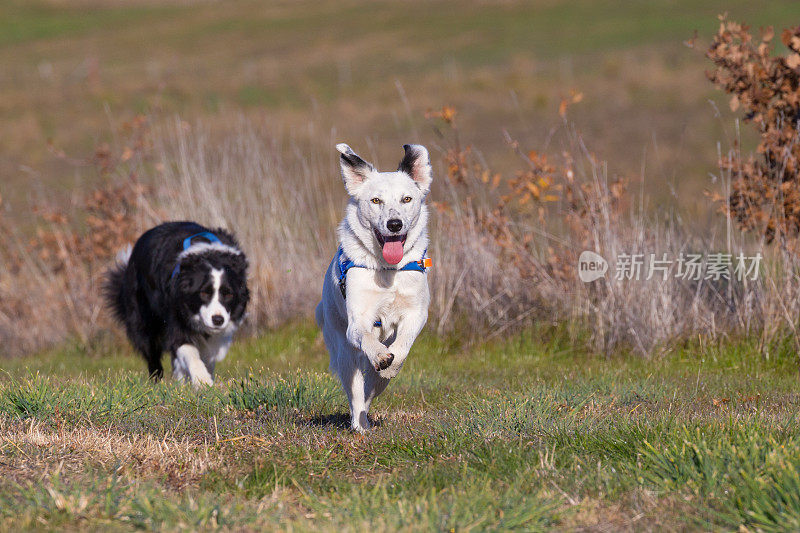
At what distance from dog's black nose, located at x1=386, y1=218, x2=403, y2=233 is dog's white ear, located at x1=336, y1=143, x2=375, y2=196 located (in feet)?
1.60

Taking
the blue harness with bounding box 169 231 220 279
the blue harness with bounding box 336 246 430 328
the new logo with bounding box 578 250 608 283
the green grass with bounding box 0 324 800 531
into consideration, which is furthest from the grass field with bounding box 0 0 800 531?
the blue harness with bounding box 169 231 220 279

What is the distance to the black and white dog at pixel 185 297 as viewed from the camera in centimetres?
731

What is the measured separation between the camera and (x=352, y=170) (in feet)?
17.0

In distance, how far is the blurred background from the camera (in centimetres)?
873

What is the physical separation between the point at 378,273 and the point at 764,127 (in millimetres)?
4823

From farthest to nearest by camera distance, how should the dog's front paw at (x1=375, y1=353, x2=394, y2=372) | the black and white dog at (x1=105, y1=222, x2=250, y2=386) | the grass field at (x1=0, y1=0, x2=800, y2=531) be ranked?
1. the black and white dog at (x1=105, y1=222, x2=250, y2=386)
2. the dog's front paw at (x1=375, y1=353, x2=394, y2=372)
3. the grass field at (x1=0, y1=0, x2=800, y2=531)

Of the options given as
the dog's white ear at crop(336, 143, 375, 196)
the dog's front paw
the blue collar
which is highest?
the dog's white ear at crop(336, 143, 375, 196)

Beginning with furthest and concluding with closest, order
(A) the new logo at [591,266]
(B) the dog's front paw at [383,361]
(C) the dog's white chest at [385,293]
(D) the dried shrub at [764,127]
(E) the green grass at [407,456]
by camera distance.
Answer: (A) the new logo at [591,266]
(D) the dried shrub at [764,127]
(C) the dog's white chest at [385,293]
(B) the dog's front paw at [383,361]
(E) the green grass at [407,456]

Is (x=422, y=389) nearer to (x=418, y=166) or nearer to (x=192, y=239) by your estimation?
(x=418, y=166)

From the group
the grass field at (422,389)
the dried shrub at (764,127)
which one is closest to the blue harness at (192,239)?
the grass field at (422,389)

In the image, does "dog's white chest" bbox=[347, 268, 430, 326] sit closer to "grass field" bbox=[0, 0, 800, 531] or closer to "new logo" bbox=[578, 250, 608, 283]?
"grass field" bbox=[0, 0, 800, 531]

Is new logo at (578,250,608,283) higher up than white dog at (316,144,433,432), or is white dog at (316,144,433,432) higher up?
white dog at (316,144,433,432)

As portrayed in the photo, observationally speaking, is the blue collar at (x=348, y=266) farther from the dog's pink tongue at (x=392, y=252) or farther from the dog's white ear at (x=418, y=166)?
the dog's white ear at (x=418, y=166)

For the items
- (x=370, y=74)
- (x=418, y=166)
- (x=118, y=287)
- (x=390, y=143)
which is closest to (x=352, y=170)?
(x=418, y=166)
